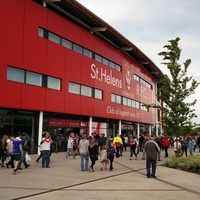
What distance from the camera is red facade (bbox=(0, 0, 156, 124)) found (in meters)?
21.7

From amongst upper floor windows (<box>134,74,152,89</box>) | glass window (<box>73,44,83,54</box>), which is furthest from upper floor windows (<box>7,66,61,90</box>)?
upper floor windows (<box>134,74,152,89</box>)

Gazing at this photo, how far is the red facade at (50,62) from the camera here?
21734mm

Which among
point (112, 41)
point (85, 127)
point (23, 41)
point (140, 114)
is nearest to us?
point (23, 41)

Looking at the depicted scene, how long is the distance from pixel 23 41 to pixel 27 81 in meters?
2.98

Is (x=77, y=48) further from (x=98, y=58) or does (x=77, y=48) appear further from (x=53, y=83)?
(x=53, y=83)

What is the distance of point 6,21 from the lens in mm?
21547

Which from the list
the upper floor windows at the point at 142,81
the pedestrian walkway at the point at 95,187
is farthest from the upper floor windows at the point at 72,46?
the pedestrian walkway at the point at 95,187

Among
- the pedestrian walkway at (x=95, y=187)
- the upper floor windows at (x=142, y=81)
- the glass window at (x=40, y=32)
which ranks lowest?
the pedestrian walkway at (x=95, y=187)

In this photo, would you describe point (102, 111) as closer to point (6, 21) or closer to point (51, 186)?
point (6, 21)

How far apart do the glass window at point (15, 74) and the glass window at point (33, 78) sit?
0.63 metres

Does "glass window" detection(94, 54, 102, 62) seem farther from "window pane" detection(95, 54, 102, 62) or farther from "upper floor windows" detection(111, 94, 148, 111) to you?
"upper floor windows" detection(111, 94, 148, 111)

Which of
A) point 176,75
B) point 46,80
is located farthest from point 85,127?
point 176,75

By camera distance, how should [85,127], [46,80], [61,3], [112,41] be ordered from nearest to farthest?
[46,80], [61,3], [85,127], [112,41]

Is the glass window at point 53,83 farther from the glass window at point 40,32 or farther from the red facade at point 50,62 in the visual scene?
the glass window at point 40,32
